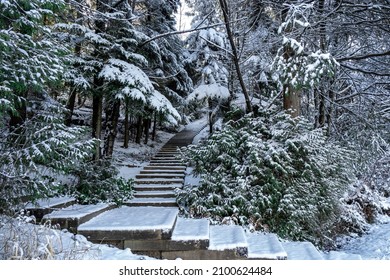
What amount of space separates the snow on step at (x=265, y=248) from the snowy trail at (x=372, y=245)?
2.15 m

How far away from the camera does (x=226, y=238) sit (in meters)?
3.04

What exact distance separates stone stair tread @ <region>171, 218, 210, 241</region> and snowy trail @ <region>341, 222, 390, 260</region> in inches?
114

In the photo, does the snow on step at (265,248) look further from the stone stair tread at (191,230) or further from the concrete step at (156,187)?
the concrete step at (156,187)

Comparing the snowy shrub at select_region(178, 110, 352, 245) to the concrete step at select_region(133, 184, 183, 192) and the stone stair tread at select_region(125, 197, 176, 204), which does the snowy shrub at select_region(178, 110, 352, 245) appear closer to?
the stone stair tread at select_region(125, 197, 176, 204)

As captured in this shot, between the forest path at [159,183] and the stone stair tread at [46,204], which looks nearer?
the stone stair tread at [46,204]

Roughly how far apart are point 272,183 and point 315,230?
105cm

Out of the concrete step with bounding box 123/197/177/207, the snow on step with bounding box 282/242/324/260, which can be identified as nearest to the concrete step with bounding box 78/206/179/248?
the snow on step with bounding box 282/242/324/260

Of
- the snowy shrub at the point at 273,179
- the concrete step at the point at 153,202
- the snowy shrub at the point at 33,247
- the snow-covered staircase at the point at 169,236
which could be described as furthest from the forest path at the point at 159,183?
the snowy shrub at the point at 33,247

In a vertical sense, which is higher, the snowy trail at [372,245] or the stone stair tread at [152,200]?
the stone stair tread at [152,200]

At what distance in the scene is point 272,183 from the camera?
4430mm

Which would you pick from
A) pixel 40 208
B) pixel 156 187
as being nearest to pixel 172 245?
pixel 40 208

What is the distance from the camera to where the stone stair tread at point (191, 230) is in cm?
281
